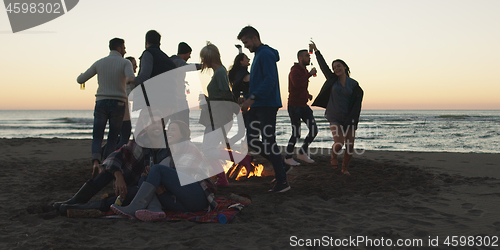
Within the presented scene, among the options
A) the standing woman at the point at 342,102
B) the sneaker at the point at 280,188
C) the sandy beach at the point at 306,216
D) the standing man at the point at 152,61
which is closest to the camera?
the sandy beach at the point at 306,216

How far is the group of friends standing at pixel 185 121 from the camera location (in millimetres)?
3145

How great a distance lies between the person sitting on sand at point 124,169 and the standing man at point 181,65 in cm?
134

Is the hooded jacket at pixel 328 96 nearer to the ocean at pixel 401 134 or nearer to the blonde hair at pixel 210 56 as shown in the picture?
the blonde hair at pixel 210 56

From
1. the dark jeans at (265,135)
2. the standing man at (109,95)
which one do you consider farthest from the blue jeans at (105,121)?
the dark jeans at (265,135)

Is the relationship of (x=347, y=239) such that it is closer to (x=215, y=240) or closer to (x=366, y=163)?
(x=215, y=240)

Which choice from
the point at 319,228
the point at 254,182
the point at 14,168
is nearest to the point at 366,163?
the point at 254,182

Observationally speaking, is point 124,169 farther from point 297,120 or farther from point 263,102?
point 297,120

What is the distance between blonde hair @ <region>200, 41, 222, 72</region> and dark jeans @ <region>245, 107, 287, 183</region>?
101 centimetres

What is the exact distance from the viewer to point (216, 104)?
4762mm

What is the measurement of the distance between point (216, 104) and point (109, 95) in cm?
149

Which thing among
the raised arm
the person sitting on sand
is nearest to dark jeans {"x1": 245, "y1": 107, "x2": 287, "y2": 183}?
the person sitting on sand

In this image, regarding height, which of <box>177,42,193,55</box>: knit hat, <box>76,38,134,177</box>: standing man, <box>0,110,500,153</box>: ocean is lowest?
<box>0,110,500,153</box>: ocean

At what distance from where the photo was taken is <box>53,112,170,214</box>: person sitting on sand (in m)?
3.17

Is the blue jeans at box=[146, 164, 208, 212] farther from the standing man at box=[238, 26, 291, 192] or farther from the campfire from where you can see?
the campfire
